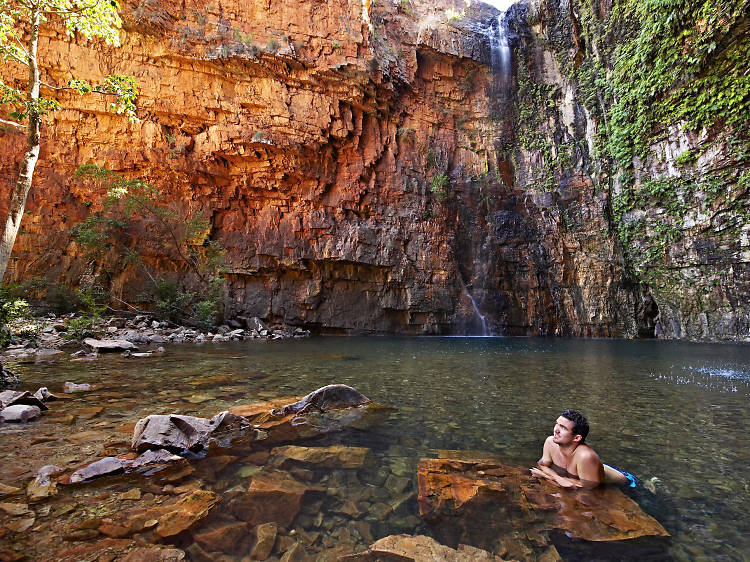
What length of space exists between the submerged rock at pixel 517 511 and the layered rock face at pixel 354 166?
1774 cm

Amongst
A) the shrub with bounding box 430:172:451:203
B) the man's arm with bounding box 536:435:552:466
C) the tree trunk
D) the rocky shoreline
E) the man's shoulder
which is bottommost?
the rocky shoreline

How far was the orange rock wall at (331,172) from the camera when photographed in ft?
57.1

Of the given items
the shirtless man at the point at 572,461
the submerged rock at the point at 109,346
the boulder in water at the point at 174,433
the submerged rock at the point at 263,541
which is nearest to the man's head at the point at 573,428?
the shirtless man at the point at 572,461

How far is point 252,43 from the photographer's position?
1770 centimetres

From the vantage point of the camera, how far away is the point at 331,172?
2056 centimetres

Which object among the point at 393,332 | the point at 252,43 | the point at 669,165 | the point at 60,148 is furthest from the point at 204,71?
the point at 669,165

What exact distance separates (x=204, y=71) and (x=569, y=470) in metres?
22.5

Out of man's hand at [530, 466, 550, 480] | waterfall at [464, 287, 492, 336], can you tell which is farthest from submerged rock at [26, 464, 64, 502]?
waterfall at [464, 287, 492, 336]

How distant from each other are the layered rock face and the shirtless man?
17563 mm

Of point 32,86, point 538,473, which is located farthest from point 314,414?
point 32,86

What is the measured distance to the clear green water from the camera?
229cm

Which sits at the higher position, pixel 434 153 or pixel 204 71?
pixel 204 71

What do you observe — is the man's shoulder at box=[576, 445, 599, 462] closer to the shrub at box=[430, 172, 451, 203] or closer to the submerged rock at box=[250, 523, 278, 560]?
the submerged rock at box=[250, 523, 278, 560]

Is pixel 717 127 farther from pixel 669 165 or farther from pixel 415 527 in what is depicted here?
pixel 415 527
